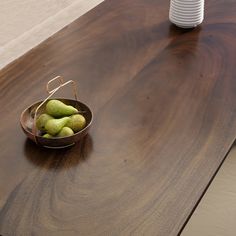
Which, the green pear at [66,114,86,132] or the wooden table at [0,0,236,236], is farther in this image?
the green pear at [66,114,86,132]

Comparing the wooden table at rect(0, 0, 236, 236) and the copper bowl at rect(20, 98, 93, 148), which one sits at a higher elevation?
the copper bowl at rect(20, 98, 93, 148)

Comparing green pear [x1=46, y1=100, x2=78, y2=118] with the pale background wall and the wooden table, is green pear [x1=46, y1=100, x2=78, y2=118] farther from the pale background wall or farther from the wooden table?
the pale background wall

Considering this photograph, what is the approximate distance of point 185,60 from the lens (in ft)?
5.31

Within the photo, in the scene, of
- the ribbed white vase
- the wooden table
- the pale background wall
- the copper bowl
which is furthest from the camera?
the pale background wall

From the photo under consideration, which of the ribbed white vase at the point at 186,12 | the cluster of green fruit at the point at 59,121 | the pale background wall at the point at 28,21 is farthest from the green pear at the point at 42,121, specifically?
the pale background wall at the point at 28,21

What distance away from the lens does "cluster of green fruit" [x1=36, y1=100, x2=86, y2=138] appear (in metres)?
1.23

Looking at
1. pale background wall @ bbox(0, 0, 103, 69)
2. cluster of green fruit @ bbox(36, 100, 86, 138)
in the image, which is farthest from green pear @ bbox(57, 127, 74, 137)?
pale background wall @ bbox(0, 0, 103, 69)

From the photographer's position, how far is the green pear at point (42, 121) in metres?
1.25

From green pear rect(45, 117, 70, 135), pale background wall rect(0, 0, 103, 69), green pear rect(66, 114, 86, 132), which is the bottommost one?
pale background wall rect(0, 0, 103, 69)

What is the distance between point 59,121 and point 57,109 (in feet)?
0.14

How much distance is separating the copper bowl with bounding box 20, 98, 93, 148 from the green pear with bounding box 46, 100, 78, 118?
53 millimetres

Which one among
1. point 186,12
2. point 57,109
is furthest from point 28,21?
point 57,109

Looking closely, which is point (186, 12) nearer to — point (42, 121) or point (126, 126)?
point (126, 126)

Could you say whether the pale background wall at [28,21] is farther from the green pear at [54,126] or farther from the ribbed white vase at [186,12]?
the green pear at [54,126]
